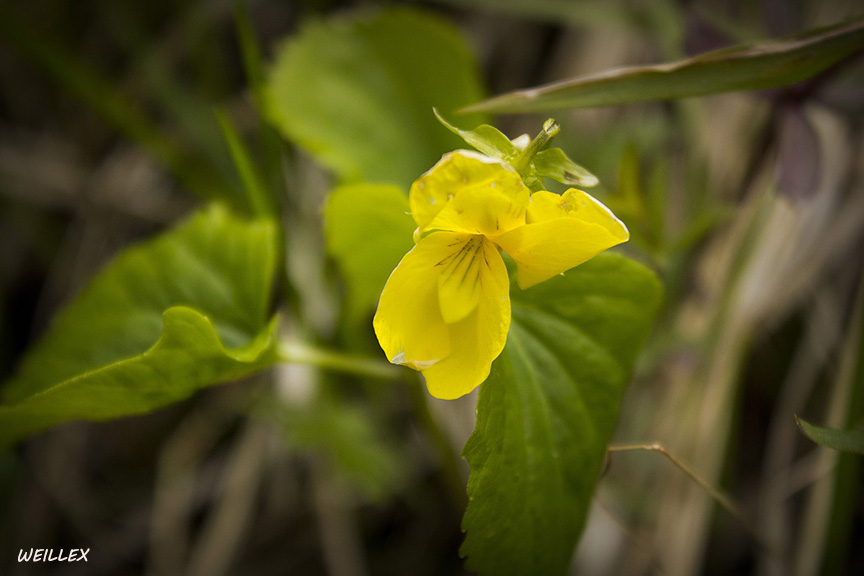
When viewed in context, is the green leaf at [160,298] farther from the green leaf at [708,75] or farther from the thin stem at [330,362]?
the green leaf at [708,75]

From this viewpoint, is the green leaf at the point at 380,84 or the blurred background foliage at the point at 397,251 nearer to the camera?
the blurred background foliage at the point at 397,251

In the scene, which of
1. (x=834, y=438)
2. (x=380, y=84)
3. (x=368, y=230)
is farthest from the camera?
(x=380, y=84)

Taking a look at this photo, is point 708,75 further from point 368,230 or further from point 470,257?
point 368,230

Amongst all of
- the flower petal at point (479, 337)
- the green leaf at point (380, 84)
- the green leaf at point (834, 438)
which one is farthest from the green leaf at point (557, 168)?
the green leaf at point (380, 84)

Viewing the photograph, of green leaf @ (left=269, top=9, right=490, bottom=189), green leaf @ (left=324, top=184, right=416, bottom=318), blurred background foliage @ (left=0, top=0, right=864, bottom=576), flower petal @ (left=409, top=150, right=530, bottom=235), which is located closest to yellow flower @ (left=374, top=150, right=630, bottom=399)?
flower petal @ (left=409, top=150, right=530, bottom=235)

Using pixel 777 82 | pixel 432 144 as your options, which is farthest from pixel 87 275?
pixel 777 82

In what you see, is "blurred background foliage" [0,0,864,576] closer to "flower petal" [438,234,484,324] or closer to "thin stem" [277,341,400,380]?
"thin stem" [277,341,400,380]

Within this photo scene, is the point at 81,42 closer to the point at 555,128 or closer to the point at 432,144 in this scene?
the point at 432,144

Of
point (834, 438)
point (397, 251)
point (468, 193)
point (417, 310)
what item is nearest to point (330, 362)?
point (397, 251)
